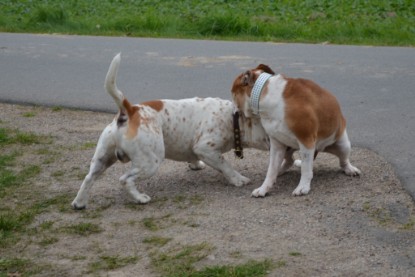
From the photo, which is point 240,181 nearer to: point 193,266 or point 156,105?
point 156,105

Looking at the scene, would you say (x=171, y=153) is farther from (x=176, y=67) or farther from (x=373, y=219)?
(x=176, y=67)

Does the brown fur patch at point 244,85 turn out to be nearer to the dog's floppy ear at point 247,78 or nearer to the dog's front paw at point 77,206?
the dog's floppy ear at point 247,78

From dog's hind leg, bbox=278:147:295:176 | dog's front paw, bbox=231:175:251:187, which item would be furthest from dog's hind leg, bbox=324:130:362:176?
dog's front paw, bbox=231:175:251:187

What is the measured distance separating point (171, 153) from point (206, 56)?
15.7ft

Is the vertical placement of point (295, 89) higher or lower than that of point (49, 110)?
higher

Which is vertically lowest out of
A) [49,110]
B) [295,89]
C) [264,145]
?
[49,110]

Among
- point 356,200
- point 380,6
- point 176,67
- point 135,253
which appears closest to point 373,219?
point 356,200

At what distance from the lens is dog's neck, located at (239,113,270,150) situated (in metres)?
6.47

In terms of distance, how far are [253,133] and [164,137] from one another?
2.42 feet

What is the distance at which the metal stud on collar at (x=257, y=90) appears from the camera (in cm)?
616

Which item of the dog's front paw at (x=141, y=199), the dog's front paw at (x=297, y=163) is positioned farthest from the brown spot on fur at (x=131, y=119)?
the dog's front paw at (x=297, y=163)

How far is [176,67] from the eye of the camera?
35.4 feet

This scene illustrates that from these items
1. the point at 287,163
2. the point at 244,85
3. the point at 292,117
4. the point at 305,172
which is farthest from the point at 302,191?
the point at 244,85

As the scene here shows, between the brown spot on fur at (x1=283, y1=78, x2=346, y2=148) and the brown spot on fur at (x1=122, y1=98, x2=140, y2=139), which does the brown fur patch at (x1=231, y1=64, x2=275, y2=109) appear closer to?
the brown spot on fur at (x1=283, y1=78, x2=346, y2=148)
